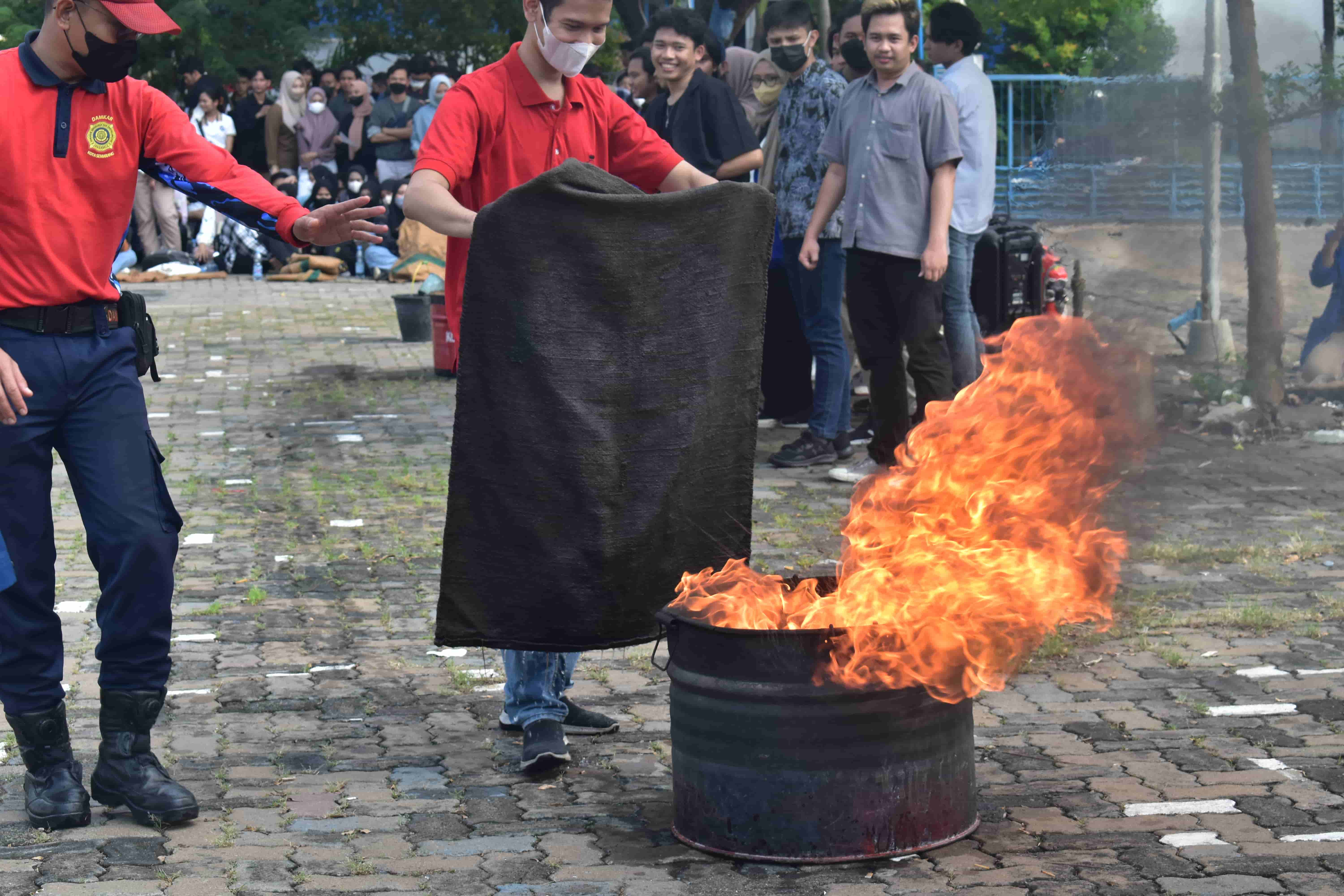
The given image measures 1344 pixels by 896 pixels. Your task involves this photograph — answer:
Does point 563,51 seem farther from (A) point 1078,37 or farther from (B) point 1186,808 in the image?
(A) point 1078,37

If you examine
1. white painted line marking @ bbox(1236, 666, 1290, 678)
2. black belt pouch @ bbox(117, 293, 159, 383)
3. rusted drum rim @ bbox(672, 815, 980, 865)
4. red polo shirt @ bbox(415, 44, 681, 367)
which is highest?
red polo shirt @ bbox(415, 44, 681, 367)

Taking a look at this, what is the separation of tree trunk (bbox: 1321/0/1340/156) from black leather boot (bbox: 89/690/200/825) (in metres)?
8.13

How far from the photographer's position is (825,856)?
13.7ft

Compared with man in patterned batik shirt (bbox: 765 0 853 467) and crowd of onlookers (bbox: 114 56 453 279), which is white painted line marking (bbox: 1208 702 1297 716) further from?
crowd of onlookers (bbox: 114 56 453 279)

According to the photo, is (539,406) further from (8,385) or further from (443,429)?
(443,429)

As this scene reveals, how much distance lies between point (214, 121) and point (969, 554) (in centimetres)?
2028

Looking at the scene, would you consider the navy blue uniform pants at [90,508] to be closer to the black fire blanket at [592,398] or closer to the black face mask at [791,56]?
the black fire blanket at [592,398]

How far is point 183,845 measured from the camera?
4.40 m

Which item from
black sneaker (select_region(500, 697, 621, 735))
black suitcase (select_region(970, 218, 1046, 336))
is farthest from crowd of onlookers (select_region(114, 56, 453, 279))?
black sneaker (select_region(500, 697, 621, 735))

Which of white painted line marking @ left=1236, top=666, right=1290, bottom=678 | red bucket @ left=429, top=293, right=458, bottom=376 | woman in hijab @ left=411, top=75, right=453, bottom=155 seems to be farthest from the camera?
woman in hijab @ left=411, top=75, right=453, bottom=155

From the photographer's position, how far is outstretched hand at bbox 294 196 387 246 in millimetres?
4543

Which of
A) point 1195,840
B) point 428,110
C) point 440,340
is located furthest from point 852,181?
point 428,110

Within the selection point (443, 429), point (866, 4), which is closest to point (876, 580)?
point (866, 4)

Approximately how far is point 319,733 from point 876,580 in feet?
6.61
